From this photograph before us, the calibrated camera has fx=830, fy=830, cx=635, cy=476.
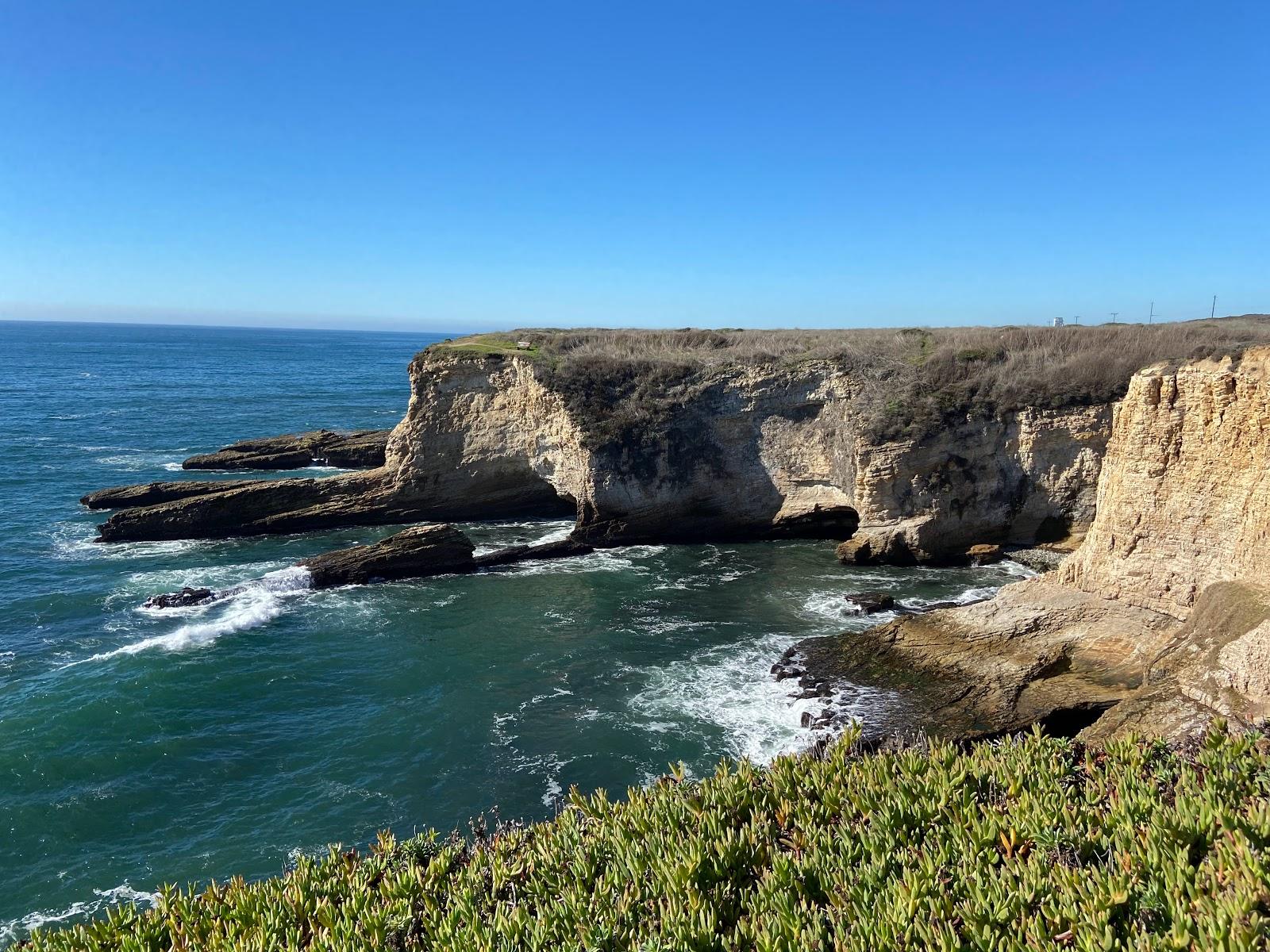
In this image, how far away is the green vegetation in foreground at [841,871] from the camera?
6801 millimetres

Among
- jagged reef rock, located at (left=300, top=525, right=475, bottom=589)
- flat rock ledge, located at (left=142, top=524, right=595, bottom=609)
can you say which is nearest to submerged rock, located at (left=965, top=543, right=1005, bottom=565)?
flat rock ledge, located at (left=142, top=524, right=595, bottom=609)

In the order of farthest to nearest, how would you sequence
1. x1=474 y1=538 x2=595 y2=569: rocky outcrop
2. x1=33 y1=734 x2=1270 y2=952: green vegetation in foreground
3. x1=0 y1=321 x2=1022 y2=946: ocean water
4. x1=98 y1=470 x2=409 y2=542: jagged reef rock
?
x1=98 y1=470 x2=409 y2=542: jagged reef rock < x1=474 y1=538 x2=595 y2=569: rocky outcrop < x1=0 y1=321 x2=1022 y2=946: ocean water < x1=33 y1=734 x2=1270 y2=952: green vegetation in foreground

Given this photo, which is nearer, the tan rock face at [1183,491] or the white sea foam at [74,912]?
the white sea foam at [74,912]

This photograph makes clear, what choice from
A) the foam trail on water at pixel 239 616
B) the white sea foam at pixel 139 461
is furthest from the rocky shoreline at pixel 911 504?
the white sea foam at pixel 139 461

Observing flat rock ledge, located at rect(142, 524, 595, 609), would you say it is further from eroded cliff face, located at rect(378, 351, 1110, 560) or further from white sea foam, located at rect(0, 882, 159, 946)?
white sea foam, located at rect(0, 882, 159, 946)

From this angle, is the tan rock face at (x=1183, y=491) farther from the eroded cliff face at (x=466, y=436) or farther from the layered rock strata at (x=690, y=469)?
the eroded cliff face at (x=466, y=436)

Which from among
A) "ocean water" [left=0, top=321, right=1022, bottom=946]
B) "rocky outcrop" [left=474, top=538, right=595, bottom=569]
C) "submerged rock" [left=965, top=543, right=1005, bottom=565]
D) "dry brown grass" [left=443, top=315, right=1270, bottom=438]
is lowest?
"ocean water" [left=0, top=321, right=1022, bottom=946]

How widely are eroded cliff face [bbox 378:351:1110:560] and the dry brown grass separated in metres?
0.66

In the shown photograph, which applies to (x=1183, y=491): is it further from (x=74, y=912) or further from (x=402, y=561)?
(x=402, y=561)

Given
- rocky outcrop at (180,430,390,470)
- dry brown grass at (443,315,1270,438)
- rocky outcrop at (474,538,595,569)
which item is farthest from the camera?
rocky outcrop at (180,430,390,470)

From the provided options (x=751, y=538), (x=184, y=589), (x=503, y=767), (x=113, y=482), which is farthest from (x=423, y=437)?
(x=503, y=767)

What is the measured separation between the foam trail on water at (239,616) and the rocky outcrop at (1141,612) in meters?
16.7

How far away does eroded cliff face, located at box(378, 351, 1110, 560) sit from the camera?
99.0 feet

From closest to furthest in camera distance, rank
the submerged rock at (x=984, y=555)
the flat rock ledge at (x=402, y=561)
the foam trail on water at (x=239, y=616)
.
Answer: the foam trail on water at (x=239, y=616) < the flat rock ledge at (x=402, y=561) < the submerged rock at (x=984, y=555)
